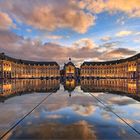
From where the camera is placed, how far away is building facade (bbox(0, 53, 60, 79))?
432ft

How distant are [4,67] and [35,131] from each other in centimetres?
12370

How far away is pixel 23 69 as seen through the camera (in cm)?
17738

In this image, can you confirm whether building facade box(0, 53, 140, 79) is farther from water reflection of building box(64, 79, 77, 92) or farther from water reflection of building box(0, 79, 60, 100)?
water reflection of building box(0, 79, 60, 100)

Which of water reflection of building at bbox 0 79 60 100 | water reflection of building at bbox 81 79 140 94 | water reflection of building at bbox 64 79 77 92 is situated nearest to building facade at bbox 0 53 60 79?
water reflection of building at bbox 64 79 77 92

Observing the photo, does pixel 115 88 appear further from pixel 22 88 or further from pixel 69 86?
pixel 22 88

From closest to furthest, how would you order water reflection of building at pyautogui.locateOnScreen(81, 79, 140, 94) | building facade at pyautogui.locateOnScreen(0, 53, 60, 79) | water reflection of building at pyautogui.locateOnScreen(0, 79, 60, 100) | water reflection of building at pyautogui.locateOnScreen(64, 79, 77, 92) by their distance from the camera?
water reflection of building at pyautogui.locateOnScreen(0, 79, 60, 100), water reflection of building at pyautogui.locateOnScreen(81, 79, 140, 94), water reflection of building at pyautogui.locateOnScreen(64, 79, 77, 92), building facade at pyautogui.locateOnScreen(0, 53, 60, 79)

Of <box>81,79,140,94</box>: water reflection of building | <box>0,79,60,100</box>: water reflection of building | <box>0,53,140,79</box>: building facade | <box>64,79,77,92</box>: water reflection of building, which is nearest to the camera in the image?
<box>0,79,60,100</box>: water reflection of building

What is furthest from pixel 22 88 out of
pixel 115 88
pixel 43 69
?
pixel 43 69

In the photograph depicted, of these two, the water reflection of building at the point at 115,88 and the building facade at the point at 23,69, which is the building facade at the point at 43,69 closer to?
the building facade at the point at 23,69

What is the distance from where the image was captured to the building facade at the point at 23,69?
13165cm

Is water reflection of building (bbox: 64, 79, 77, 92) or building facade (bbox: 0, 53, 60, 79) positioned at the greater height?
building facade (bbox: 0, 53, 60, 79)

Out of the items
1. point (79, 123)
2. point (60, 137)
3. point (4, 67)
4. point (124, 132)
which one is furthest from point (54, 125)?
point (4, 67)

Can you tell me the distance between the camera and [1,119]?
10.7m

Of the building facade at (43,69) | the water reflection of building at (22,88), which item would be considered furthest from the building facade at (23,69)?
the water reflection of building at (22,88)
